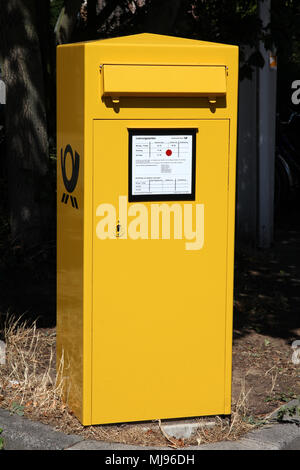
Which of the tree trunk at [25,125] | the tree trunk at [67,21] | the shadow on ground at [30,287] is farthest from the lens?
the tree trunk at [67,21]

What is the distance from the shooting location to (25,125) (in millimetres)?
7730

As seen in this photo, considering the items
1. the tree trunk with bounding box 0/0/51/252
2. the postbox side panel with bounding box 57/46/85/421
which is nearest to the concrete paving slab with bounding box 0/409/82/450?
→ the postbox side panel with bounding box 57/46/85/421

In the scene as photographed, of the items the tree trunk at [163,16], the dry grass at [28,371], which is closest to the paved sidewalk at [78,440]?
the dry grass at [28,371]

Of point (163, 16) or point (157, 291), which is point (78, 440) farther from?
point (163, 16)

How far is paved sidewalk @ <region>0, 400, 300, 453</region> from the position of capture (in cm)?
438

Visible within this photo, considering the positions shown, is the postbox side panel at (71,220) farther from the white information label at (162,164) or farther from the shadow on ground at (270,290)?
the shadow on ground at (270,290)

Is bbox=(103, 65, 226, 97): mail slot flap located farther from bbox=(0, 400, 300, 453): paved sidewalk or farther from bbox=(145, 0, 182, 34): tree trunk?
bbox=(145, 0, 182, 34): tree trunk

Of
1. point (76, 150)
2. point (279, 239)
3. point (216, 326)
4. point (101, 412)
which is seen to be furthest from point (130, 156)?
point (279, 239)

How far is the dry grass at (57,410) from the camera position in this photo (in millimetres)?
4547

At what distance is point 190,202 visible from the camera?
4.50 meters

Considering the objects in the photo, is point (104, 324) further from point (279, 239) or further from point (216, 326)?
point (279, 239)

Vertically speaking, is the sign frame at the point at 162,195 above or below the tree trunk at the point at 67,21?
below

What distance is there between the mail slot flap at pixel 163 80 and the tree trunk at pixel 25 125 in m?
3.57

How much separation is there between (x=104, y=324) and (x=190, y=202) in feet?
2.48
